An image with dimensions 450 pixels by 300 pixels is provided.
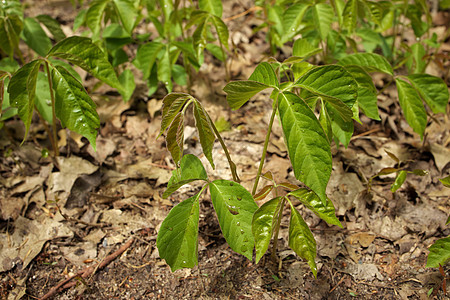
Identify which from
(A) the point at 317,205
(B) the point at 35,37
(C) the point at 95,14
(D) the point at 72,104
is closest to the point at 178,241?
(A) the point at 317,205

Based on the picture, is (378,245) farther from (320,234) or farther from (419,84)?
(419,84)

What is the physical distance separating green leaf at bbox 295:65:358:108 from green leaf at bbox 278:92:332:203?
0.36 ft

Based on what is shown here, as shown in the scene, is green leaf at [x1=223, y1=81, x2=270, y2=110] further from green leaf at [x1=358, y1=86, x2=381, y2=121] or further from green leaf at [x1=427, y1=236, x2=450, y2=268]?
green leaf at [x1=427, y1=236, x2=450, y2=268]

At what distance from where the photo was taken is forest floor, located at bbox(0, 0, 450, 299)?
178 cm

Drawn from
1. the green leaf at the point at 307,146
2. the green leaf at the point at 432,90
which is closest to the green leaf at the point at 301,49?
the green leaf at the point at 432,90

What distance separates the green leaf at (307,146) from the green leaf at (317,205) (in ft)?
0.51

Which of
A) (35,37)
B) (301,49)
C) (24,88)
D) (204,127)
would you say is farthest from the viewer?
(35,37)

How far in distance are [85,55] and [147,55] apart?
0.66 metres

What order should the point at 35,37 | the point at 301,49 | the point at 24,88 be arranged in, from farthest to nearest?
the point at 35,37 → the point at 301,49 → the point at 24,88

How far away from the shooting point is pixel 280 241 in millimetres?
1929

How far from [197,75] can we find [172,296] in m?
1.79

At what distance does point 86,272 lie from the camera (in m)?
1.86

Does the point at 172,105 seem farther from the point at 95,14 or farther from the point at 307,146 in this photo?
the point at 95,14

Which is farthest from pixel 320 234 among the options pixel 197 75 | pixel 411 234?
pixel 197 75
